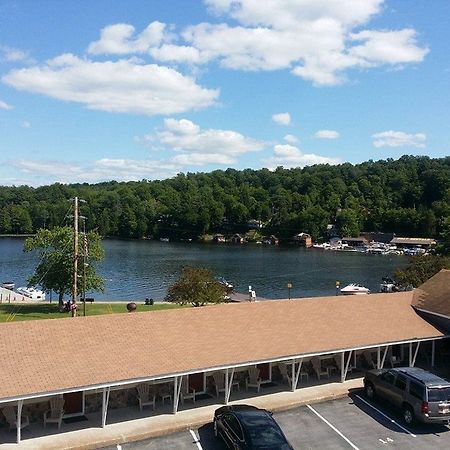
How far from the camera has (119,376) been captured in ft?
53.4

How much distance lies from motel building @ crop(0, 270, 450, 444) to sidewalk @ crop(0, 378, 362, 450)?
0.24m

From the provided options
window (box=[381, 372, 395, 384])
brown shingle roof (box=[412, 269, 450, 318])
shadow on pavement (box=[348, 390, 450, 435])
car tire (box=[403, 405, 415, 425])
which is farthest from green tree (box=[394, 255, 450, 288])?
car tire (box=[403, 405, 415, 425])

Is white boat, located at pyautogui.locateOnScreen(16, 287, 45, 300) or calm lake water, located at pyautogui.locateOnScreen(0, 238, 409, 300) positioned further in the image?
calm lake water, located at pyautogui.locateOnScreen(0, 238, 409, 300)

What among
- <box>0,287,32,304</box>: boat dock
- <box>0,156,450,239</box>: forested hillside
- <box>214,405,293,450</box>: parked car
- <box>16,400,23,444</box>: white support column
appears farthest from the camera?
<box>0,156,450,239</box>: forested hillside

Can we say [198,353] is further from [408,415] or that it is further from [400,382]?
[408,415]

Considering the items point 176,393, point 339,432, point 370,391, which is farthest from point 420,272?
point 176,393

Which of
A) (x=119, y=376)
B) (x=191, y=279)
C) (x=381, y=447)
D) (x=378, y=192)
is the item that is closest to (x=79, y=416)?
(x=119, y=376)

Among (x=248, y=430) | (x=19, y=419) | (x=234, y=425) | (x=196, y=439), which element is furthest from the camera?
(x=196, y=439)

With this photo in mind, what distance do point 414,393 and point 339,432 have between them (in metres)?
2.77

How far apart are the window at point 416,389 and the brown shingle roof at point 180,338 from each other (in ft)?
10.4

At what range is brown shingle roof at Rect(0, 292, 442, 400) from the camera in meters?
16.1

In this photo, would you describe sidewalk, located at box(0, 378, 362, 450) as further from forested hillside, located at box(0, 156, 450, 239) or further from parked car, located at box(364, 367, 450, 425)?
forested hillside, located at box(0, 156, 450, 239)

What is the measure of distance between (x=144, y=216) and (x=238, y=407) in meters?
152

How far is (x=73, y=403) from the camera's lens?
680 inches
